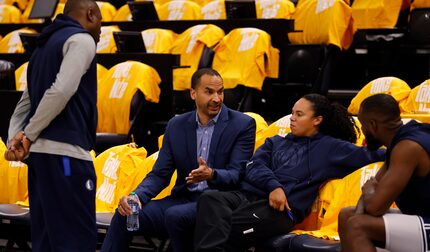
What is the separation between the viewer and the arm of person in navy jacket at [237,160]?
423 cm

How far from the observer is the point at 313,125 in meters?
4.33

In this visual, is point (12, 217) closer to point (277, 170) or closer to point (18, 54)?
point (277, 170)

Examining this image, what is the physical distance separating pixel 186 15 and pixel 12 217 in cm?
417

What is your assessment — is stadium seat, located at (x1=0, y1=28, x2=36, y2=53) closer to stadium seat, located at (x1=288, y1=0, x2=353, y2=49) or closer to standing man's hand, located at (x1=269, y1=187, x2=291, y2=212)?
stadium seat, located at (x1=288, y1=0, x2=353, y2=49)

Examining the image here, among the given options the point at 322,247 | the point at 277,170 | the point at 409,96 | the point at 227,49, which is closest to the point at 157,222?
the point at 277,170

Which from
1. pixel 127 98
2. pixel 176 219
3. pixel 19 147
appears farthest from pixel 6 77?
pixel 19 147

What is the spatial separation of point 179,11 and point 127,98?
230cm

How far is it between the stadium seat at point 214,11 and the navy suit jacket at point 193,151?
3.82 metres

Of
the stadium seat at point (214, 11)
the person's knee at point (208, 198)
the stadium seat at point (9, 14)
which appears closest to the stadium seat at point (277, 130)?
the person's knee at point (208, 198)

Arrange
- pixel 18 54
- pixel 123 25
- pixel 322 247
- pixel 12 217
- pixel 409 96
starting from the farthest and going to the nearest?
pixel 123 25
pixel 18 54
pixel 409 96
pixel 12 217
pixel 322 247

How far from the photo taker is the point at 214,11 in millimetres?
8320

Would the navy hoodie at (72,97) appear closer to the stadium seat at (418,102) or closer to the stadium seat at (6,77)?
the stadium seat at (418,102)

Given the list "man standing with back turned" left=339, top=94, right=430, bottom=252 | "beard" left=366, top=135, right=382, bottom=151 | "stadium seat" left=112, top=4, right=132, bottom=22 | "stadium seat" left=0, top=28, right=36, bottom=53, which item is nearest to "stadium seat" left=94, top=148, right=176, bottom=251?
"beard" left=366, top=135, right=382, bottom=151

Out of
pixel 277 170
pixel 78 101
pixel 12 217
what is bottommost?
pixel 12 217
